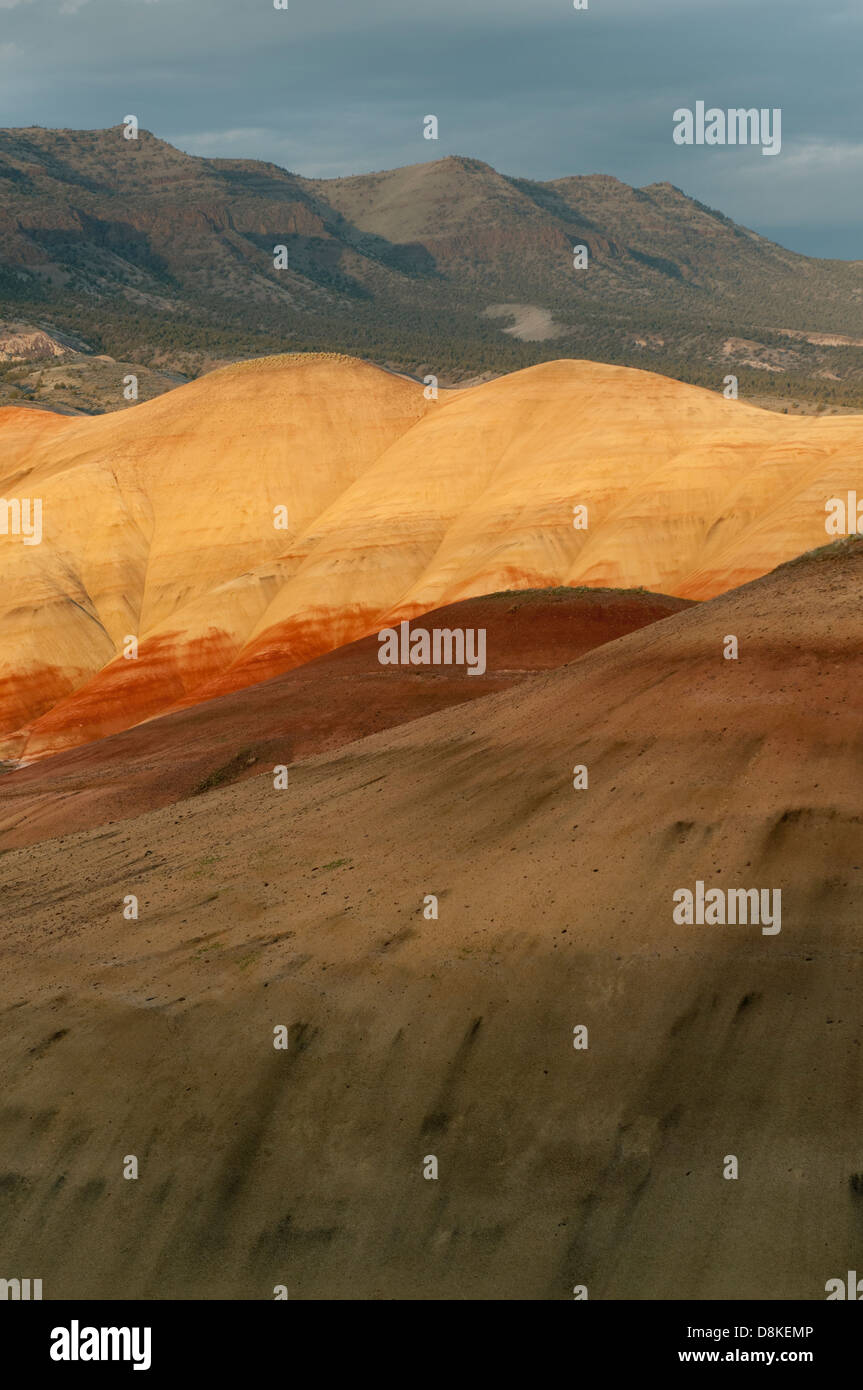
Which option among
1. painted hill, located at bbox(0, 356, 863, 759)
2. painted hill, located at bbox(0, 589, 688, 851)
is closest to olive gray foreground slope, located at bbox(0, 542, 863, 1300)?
painted hill, located at bbox(0, 589, 688, 851)

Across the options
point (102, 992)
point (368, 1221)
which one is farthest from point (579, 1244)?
point (102, 992)

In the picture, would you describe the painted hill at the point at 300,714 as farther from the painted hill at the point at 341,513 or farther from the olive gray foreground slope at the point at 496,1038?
the olive gray foreground slope at the point at 496,1038

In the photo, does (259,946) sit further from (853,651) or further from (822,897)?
(853,651)

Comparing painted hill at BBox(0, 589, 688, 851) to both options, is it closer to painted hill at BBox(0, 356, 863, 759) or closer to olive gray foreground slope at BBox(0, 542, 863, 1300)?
painted hill at BBox(0, 356, 863, 759)

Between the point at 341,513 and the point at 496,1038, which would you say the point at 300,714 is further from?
the point at 341,513

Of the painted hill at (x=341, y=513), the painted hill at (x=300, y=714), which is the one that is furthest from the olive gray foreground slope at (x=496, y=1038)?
the painted hill at (x=341, y=513)

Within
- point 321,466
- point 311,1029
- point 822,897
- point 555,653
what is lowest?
point 311,1029

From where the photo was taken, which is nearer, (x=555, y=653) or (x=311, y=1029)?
(x=311, y=1029)
